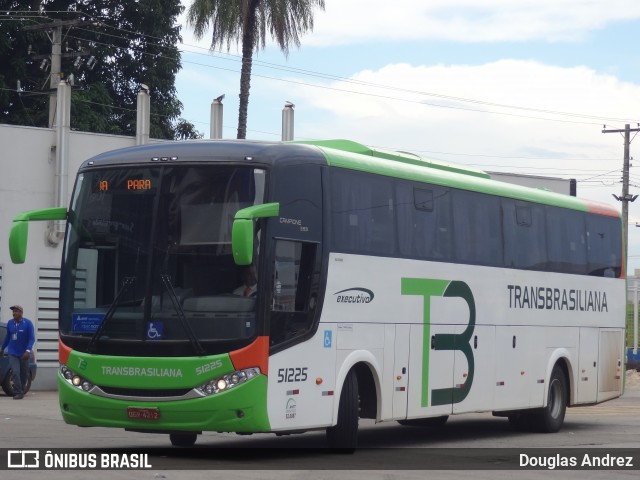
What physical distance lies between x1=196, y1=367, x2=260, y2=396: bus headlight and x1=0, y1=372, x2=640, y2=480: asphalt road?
767 millimetres

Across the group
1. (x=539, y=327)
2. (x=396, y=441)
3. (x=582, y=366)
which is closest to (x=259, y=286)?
(x=396, y=441)

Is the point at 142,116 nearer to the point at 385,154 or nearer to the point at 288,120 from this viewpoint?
the point at 288,120

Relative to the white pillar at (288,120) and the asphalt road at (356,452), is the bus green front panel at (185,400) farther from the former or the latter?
the white pillar at (288,120)

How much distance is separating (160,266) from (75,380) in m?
1.61

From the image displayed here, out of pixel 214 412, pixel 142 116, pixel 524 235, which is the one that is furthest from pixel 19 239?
pixel 142 116

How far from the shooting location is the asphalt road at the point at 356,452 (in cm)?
1288

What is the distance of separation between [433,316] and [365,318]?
6.13ft

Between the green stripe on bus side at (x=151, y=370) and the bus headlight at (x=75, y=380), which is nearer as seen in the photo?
Result: the green stripe on bus side at (x=151, y=370)

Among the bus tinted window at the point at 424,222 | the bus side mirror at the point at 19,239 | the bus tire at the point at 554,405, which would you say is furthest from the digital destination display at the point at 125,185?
the bus tire at the point at 554,405

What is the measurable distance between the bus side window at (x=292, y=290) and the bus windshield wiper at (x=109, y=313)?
154 centimetres

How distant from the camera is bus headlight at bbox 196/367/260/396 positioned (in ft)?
43.7

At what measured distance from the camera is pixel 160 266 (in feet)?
44.7

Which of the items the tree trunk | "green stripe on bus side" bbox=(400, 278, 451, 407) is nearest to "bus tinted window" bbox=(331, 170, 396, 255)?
"green stripe on bus side" bbox=(400, 278, 451, 407)
